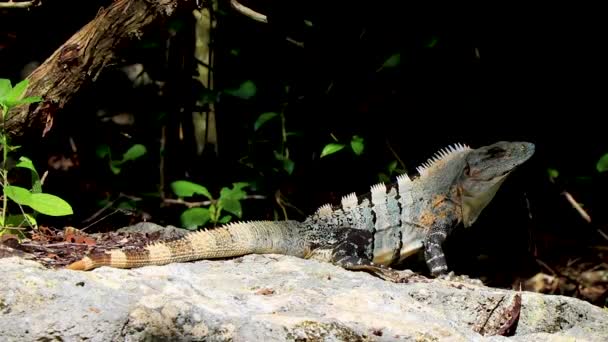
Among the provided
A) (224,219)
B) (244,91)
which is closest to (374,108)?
(244,91)

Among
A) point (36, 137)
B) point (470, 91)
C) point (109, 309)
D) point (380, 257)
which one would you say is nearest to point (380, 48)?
point (470, 91)

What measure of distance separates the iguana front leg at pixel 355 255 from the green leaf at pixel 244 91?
1.74 meters

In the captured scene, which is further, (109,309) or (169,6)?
(169,6)

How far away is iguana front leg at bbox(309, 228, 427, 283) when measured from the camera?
4039 mm

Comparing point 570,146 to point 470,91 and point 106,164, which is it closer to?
point 470,91

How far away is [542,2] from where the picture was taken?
6.31 metres

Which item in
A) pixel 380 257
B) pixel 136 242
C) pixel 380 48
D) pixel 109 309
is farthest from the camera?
pixel 380 48

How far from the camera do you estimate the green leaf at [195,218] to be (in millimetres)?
5496

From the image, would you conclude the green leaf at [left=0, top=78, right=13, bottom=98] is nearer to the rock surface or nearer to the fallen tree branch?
the fallen tree branch

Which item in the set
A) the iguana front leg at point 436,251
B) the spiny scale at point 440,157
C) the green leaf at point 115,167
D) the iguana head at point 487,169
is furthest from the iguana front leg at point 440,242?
the green leaf at point 115,167

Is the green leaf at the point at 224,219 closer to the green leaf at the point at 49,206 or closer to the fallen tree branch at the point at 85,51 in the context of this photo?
the fallen tree branch at the point at 85,51

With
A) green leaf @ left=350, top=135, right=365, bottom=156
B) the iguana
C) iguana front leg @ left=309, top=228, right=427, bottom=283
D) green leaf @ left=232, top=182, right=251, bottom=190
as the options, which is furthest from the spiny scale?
green leaf @ left=232, top=182, right=251, bottom=190

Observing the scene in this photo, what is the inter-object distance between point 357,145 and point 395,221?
127 cm

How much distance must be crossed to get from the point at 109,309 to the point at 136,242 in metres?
1.49
